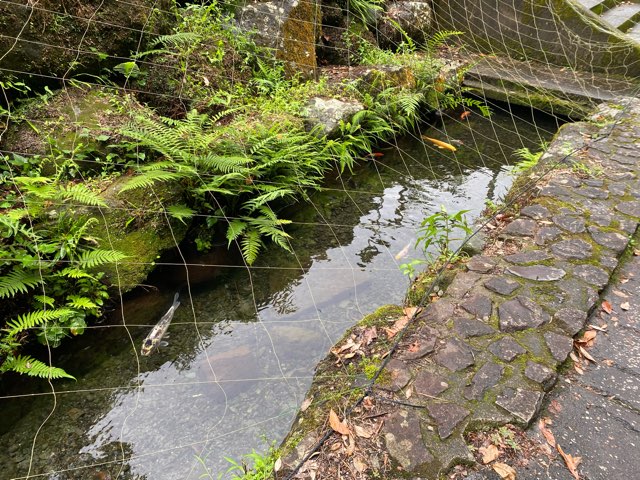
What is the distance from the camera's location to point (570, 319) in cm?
255

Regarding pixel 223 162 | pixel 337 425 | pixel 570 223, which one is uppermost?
pixel 223 162

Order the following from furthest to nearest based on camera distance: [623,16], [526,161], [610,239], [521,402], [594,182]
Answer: [623,16], [526,161], [594,182], [610,239], [521,402]

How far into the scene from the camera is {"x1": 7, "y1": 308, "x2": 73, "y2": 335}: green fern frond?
2.99 meters

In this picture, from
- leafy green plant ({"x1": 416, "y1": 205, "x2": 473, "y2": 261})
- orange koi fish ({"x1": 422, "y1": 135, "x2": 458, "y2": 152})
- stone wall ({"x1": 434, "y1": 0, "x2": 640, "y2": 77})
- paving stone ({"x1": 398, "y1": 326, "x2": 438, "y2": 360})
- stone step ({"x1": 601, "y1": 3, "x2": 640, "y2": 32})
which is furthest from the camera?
stone step ({"x1": 601, "y1": 3, "x2": 640, "y2": 32})

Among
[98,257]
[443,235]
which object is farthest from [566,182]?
[98,257]

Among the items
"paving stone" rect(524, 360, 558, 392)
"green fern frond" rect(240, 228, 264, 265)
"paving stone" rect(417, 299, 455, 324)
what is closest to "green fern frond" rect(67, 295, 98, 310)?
"green fern frond" rect(240, 228, 264, 265)

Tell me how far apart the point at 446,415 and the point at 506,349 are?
64cm

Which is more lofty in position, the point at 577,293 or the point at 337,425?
the point at 577,293

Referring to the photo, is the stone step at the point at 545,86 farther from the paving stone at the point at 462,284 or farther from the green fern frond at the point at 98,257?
the green fern frond at the point at 98,257

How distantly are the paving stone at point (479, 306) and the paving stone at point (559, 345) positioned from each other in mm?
363

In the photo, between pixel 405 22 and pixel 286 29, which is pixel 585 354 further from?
pixel 405 22

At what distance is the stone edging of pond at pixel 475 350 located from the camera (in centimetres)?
200

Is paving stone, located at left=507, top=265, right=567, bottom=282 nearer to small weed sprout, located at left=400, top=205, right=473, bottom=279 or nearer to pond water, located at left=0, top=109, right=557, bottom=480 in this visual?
small weed sprout, located at left=400, top=205, right=473, bottom=279

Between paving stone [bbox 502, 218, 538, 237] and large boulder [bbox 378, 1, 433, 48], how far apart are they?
242 inches
